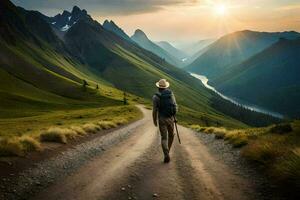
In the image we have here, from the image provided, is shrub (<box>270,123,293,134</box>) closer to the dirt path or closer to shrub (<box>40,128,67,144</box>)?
the dirt path

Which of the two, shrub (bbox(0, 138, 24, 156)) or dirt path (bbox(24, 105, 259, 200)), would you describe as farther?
shrub (bbox(0, 138, 24, 156))

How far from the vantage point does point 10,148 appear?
53.5ft

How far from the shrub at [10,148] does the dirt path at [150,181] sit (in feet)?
9.43

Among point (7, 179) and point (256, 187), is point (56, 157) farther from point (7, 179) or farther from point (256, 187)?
point (256, 187)

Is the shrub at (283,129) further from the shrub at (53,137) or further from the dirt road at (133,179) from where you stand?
the shrub at (53,137)

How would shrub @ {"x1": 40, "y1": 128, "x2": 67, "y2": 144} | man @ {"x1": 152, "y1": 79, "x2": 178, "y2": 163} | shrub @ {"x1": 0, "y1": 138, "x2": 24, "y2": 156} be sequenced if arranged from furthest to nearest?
shrub @ {"x1": 40, "y1": 128, "x2": 67, "y2": 144}
man @ {"x1": 152, "y1": 79, "x2": 178, "y2": 163}
shrub @ {"x1": 0, "y1": 138, "x2": 24, "y2": 156}

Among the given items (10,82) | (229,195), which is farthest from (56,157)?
(10,82)

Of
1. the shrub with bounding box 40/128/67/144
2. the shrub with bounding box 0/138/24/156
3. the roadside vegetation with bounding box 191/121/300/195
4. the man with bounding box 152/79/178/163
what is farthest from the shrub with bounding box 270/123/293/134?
the shrub with bounding box 0/138/24/156

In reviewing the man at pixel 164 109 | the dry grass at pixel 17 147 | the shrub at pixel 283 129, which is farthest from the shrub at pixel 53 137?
the shrub at pixel 283 129

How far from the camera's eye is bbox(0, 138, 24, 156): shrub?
630 inches

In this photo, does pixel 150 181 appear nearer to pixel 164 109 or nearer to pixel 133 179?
pixel 133 179

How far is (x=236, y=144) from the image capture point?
22109 millimetres

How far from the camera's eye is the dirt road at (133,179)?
1196 cm

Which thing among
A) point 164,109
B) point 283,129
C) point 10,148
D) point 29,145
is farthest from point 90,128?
point 10,148
